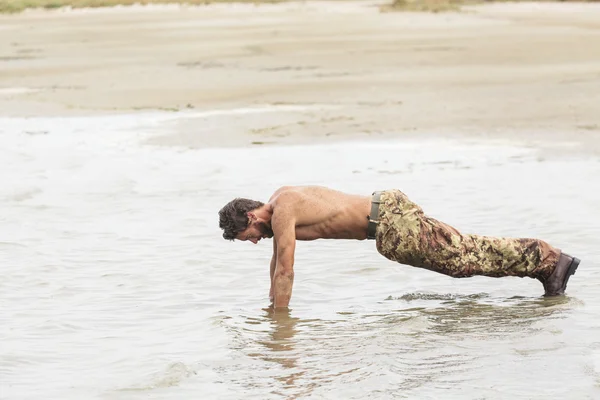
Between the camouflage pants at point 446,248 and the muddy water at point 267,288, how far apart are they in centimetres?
25

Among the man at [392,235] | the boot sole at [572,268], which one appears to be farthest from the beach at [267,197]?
the man at [392,235]

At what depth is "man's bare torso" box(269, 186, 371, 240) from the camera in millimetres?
7066

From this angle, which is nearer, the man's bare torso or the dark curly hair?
the dark curly hair

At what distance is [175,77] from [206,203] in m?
11.0

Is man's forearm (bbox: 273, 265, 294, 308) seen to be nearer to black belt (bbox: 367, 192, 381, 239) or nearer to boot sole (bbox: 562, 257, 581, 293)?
black belt (bbox: 367, 192, 381, 239)

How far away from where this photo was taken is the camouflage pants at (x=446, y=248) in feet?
23.5

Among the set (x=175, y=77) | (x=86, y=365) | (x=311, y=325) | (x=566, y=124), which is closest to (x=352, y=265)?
(x=311, y=325)

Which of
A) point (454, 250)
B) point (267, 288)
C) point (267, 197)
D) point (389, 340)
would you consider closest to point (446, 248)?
point (454, 250)

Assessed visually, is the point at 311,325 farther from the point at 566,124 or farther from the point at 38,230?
the point at 566,124

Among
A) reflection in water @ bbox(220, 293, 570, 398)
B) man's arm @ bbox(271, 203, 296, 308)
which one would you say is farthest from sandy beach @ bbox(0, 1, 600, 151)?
man's arm @ bbox(271, 203, 296, 308)

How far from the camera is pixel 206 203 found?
37.4ft

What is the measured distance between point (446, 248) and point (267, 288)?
152 centimetres

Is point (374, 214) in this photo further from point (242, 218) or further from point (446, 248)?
point (242, 218)

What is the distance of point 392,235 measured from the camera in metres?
7.18
